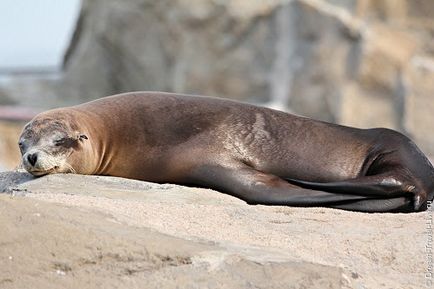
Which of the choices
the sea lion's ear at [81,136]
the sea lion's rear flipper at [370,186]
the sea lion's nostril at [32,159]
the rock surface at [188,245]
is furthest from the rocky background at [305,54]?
the rock surface at [188,245]

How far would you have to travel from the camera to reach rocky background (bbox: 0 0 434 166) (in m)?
14.4

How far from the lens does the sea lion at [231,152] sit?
6656 millimetres

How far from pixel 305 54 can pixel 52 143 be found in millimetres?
8098

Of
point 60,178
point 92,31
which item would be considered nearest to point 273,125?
point 60,178

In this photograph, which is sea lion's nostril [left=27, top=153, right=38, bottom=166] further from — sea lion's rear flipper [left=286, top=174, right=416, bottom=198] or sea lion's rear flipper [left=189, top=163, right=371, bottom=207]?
sea lion's rear flipper [left=286, top=174, right=416, bottom=198]

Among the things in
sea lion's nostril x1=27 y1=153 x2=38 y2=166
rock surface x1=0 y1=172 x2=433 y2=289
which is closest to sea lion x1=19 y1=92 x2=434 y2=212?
sea lion's nostril x1=27 y1=153 x2=38 y2=166

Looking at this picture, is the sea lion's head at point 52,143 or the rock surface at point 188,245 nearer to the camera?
the rock surface at point 188,245

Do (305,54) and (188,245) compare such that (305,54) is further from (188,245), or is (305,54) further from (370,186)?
(188,245)

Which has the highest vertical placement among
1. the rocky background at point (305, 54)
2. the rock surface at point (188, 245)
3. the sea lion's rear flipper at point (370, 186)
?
the rock surface at point (188, 245)

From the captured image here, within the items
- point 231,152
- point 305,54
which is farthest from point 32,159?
point 305,54

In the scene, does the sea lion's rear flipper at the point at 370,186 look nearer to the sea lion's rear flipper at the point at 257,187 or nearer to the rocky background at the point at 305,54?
the sea lion's rear flipper at the point at 257,187

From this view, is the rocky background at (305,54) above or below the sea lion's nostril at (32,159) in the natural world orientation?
below

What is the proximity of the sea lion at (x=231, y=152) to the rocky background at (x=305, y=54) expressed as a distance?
6.84m

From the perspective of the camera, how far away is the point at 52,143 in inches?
271
